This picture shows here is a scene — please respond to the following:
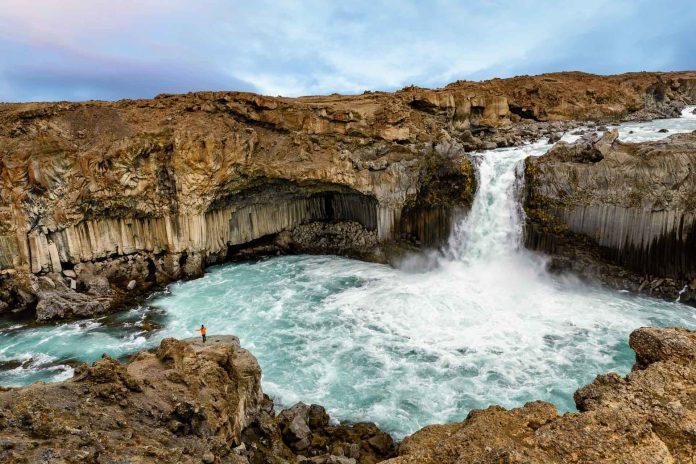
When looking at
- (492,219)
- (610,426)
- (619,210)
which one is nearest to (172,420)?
(610,426)

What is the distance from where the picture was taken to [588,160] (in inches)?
830

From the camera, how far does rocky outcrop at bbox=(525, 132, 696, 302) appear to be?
18562 millimetres

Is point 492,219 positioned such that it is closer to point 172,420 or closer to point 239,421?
point 239,421

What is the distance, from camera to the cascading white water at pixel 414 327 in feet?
46.4

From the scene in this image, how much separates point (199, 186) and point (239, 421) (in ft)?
52.7

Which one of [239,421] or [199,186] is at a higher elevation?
[199,186]

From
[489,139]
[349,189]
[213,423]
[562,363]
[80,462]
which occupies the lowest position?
[562,363]

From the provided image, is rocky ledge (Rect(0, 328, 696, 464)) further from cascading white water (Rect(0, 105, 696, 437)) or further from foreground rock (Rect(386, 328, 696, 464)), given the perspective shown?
cascading white water (Rect(0, 105, 696, 437))

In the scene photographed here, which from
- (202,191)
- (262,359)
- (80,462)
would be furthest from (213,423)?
(202,191)

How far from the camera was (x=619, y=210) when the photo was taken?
19719mm

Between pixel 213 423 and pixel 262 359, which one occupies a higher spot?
pixel 213 423

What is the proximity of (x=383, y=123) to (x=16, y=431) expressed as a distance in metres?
22.1

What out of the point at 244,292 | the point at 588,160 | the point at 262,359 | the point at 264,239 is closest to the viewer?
the point at 262,359

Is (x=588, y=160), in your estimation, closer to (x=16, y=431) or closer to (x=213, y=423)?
(x=213, y=423)
